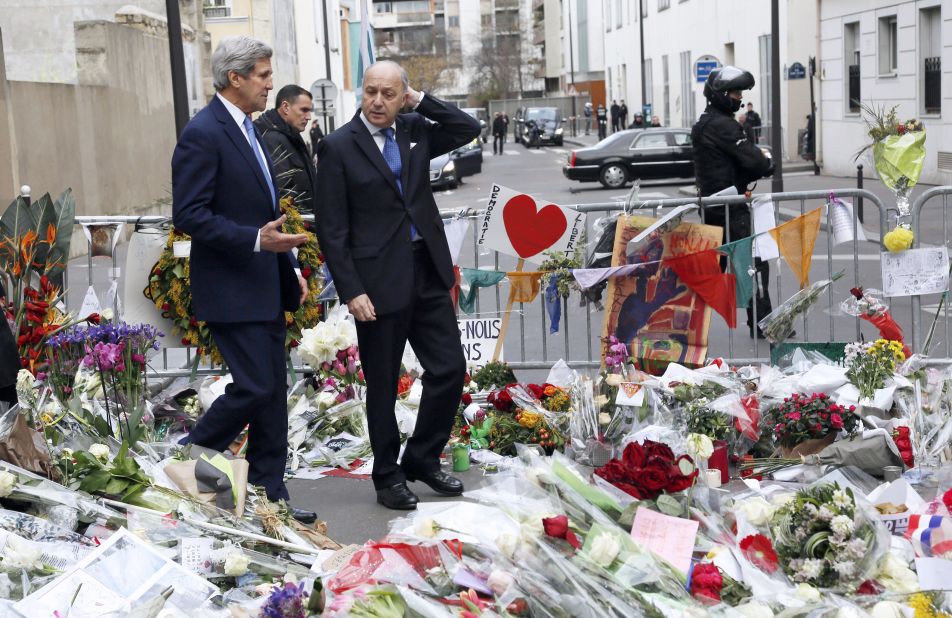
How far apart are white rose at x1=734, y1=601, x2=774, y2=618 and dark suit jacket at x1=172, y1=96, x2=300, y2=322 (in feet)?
8.65

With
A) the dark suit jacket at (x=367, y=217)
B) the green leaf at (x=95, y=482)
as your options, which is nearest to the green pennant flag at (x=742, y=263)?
the dark suit jacket at (x=367, y=217)

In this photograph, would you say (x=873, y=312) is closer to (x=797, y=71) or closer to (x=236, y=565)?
(x=236, y=565)

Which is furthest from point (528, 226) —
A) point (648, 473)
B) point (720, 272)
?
point (648, 473)

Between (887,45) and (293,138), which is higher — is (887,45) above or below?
above

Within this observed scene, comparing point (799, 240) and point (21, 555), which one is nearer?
point (21, 555)

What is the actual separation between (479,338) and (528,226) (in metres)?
0.74

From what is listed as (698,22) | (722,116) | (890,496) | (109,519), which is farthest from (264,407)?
(698,22)

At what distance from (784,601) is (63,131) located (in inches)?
754

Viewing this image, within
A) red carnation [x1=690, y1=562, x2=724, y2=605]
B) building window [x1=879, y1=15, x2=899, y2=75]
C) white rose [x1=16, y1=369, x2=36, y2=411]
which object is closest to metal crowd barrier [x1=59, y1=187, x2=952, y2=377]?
white rose [x1=16, y1=369, x2=36, y2=411]

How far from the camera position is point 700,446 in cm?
554

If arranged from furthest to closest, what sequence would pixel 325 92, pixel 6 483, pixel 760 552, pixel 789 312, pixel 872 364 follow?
pixel 325 92 → pixel 789 312 → pixel 872 364 → pixel 6 483 → pixel 760 552

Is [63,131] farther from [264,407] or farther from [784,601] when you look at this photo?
[784,601]

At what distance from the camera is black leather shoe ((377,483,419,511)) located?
225 inches

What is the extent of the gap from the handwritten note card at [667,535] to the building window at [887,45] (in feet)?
82.6
